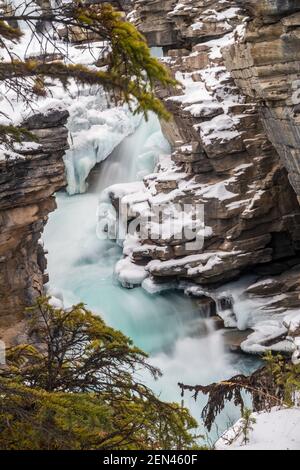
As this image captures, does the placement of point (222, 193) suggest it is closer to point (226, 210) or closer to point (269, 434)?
point (226, 210)

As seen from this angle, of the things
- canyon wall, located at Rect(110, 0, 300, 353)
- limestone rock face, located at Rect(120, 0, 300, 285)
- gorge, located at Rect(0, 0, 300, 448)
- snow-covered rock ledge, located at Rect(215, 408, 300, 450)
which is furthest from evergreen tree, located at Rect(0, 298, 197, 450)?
limestone rock face, located at Rect(120, 0, 300, 285)

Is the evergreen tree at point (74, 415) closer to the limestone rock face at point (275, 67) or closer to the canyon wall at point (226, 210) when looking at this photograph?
the limestone rock face at point (275, 67)

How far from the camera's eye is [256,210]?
49.7 ft

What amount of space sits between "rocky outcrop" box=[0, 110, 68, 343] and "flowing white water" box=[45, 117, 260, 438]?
3202 millimetres

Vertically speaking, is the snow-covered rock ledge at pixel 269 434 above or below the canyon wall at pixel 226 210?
Result: below

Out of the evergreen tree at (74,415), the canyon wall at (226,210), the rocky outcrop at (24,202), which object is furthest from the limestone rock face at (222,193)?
the evergreen tree at (74,415)

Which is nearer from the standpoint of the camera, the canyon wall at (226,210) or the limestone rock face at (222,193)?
the canyon wall at (226,210)

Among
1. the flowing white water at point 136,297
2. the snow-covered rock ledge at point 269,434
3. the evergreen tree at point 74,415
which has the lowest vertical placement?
the snow-covered rock ledge at point 269,434

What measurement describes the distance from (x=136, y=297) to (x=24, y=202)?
560cm

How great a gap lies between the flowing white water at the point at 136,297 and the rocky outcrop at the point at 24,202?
3.20 m

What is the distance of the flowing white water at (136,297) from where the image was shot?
12664mm

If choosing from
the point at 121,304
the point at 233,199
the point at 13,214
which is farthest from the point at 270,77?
the point at 121,304

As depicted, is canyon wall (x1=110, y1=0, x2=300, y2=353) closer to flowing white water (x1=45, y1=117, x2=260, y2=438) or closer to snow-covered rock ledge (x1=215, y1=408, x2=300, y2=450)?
flowing white water (x1=45, y1=117, x2=260, y2=438)
